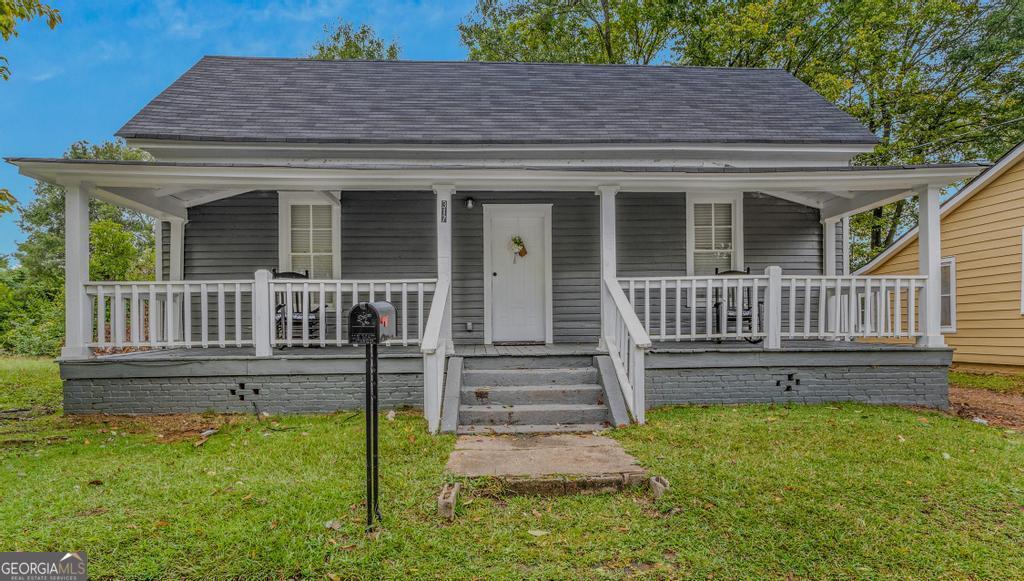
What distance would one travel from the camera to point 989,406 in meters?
5.86

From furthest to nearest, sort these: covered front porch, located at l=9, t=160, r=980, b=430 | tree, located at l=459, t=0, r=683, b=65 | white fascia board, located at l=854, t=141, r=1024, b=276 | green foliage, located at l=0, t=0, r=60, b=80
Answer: tree, located at l=459, t=0, r=683, b=65 < white fascia board, located at l=854, t=141, r=1024, b=276 < covered front porch, located at l=9, t=160, r=980, b=430 < green foliage, located at l=0, t=0, r=60, b=80

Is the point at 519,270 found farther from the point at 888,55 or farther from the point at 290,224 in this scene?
the point at 888,55

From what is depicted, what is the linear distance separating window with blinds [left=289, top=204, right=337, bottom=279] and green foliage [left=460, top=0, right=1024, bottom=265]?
12169 mm

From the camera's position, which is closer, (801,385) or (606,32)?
(801,385)

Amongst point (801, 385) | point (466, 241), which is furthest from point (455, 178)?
point (801, 385)

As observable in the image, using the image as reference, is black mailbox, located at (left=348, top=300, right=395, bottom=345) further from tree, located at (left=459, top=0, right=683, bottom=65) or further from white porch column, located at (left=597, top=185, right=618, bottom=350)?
tree, located at (left=459, top=0, right=683, bottom=65)

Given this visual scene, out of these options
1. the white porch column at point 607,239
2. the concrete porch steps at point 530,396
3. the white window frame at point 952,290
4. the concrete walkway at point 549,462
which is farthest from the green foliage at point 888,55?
the concrete walkway at point 549,462

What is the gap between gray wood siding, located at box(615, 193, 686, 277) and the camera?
7.01 meters

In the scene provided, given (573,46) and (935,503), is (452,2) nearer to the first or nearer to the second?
(573,46)

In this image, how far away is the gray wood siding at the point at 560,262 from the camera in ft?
22.5

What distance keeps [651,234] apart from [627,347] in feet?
8.81

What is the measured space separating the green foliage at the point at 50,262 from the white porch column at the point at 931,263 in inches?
625

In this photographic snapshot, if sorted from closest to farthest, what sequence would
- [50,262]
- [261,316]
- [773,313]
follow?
[261,316] → [773,313] → [50,262]

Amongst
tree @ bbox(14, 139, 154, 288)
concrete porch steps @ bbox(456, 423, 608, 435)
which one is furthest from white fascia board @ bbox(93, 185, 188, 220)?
tree @ bbox(14, 139, 154, 288)
